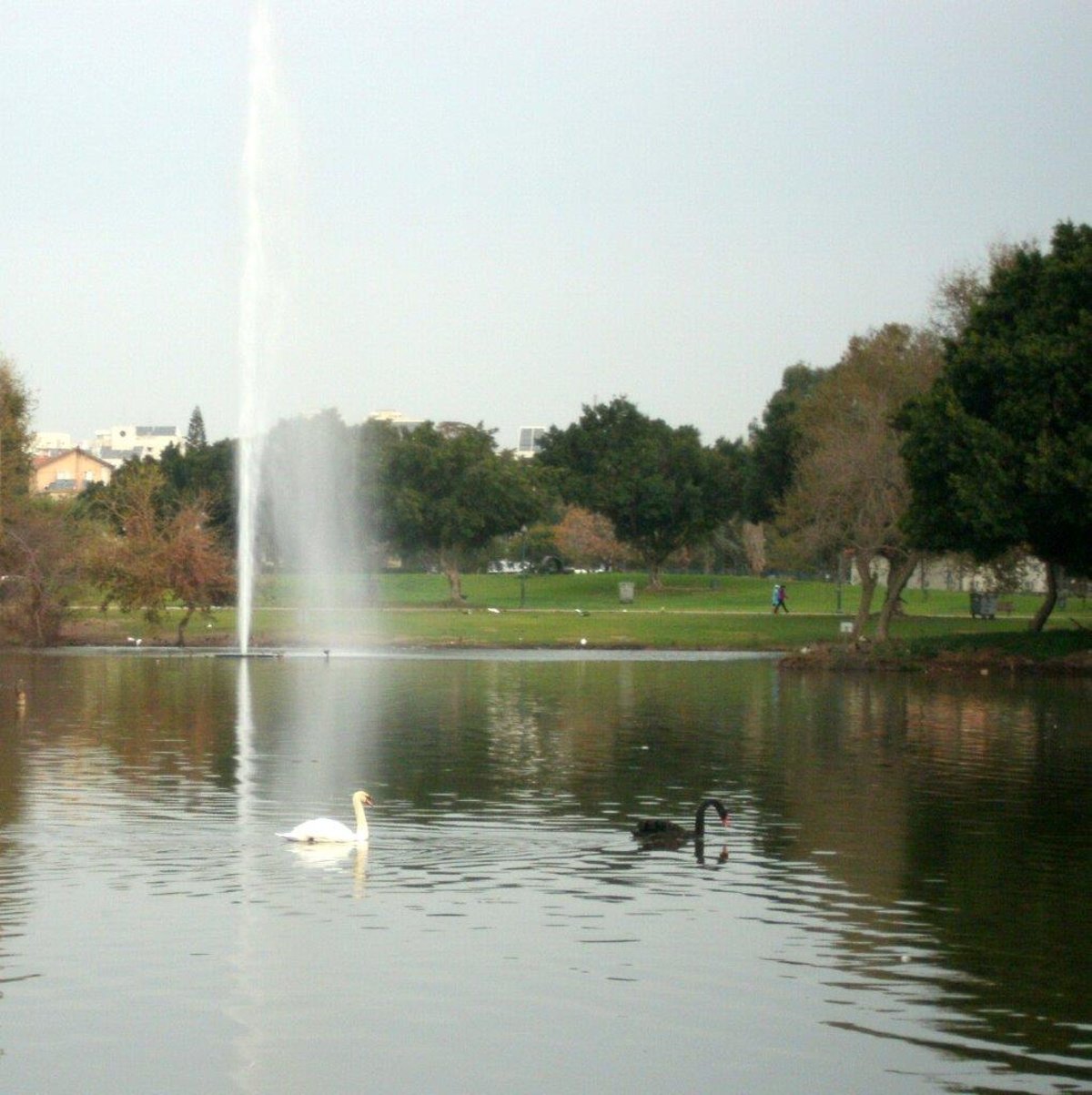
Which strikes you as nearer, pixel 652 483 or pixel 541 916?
pixel 541 916

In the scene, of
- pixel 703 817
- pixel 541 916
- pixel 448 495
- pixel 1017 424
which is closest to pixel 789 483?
pixel 448 495

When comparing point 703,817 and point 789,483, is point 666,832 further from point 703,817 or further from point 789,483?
point 789,483

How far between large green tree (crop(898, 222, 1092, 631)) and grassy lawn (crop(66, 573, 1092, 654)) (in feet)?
17.6

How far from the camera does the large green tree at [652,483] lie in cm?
11938

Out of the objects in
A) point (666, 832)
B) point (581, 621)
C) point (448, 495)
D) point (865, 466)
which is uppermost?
point (448, 495)

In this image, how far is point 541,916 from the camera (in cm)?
1752

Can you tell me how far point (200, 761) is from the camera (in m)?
30.6

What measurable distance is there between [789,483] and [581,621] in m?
15.0

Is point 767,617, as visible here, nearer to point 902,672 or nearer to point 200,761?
point 902,672

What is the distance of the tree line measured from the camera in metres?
57.7

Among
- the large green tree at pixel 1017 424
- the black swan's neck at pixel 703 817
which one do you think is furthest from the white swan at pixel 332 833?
the large green tree at pixel 1017 424

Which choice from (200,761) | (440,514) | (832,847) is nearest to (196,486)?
(440,514)

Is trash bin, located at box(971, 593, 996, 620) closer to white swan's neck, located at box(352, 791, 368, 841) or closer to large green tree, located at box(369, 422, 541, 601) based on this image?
large green tree, located at box(369, 422, 541, 601)

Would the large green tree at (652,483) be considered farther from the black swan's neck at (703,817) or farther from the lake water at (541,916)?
the black swan's neck at (703,817)
